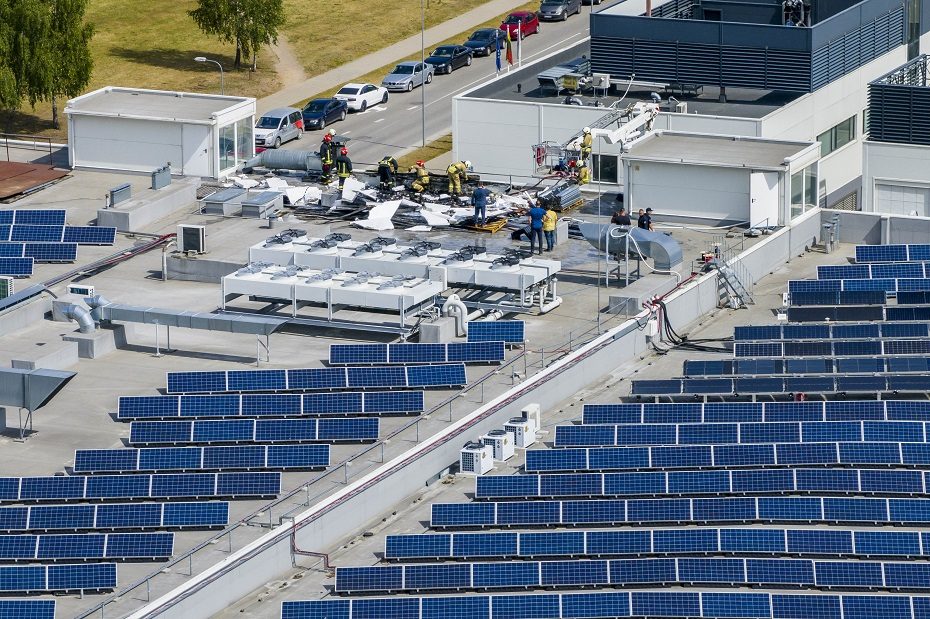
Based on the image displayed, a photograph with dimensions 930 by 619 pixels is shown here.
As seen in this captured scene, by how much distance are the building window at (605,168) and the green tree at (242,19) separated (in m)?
32.3

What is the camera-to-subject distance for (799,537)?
5156cm

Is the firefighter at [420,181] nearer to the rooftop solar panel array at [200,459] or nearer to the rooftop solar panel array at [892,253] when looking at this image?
the rooftop solar panel array at [892,253]

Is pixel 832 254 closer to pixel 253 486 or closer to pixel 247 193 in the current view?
pixel 247 193

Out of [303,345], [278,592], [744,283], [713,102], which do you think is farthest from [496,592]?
[713,102]

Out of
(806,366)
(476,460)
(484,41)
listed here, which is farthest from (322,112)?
(476,460)

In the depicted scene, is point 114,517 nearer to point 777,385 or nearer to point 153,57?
point 777,385

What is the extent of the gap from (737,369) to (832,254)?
15070 mm

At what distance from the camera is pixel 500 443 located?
5756cm

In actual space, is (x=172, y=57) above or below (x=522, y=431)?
above

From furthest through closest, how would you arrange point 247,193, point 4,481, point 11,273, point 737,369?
point 247,193, point 11,273, point 737,369, point 4,481

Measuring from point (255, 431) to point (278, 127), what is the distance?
42.3 meters

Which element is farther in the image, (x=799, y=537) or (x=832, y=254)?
(x=832, y=254)

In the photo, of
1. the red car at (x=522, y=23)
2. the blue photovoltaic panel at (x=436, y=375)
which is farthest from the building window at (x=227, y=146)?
the red car at (x=522, y=23)

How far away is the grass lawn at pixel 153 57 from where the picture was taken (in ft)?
357
